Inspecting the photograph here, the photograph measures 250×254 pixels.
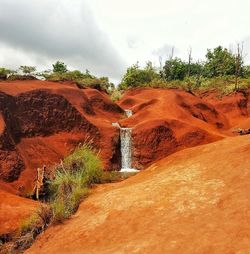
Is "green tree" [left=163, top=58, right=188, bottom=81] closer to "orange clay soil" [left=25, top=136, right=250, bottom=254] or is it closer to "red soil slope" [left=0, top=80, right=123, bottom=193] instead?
"red soil slope" [left=0, top=80, right=123, bottom=193]

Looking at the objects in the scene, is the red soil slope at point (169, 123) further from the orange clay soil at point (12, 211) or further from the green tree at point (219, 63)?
the green tree at point (219, 63)

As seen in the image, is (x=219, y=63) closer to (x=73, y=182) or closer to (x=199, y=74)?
(x=199, y=74)

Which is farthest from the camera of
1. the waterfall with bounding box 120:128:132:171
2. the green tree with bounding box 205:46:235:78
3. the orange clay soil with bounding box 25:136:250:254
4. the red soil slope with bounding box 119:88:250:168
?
the green tree with bounding box 205:46:235:78

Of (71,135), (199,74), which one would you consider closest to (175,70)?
(199,74)

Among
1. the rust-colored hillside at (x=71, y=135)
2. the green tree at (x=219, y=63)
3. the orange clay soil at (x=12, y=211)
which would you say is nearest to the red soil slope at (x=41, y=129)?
the rust-colored hillside at (x=71, y=135)

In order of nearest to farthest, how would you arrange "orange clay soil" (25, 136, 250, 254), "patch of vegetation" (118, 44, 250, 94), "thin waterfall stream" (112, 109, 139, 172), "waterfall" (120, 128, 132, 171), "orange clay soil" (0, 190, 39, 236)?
"orange clay soil" (25, 136, 250, 254) → "orange clay soil" (0, 190, 39, 236) → "thin waterfall stream" (112, 109, 139, 172) → "waterfall" (120, 128, 132, 171) → "patch of vegetation" (118, 44, 250, 94)

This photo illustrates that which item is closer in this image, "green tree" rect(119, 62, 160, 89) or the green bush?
the green bush

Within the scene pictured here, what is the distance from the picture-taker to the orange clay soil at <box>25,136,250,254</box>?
6898mm

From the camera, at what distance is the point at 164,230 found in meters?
7.57

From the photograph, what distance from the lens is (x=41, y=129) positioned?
786 inches

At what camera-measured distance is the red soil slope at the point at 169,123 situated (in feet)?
73.7

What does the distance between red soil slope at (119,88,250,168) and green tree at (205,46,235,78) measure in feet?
52.1

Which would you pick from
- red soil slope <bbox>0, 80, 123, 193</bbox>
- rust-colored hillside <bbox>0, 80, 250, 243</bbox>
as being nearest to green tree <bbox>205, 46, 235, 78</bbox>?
rust-colored hillside <bbox>0, 80, 250, 243</bbox>

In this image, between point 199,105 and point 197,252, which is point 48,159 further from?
point 199,105
